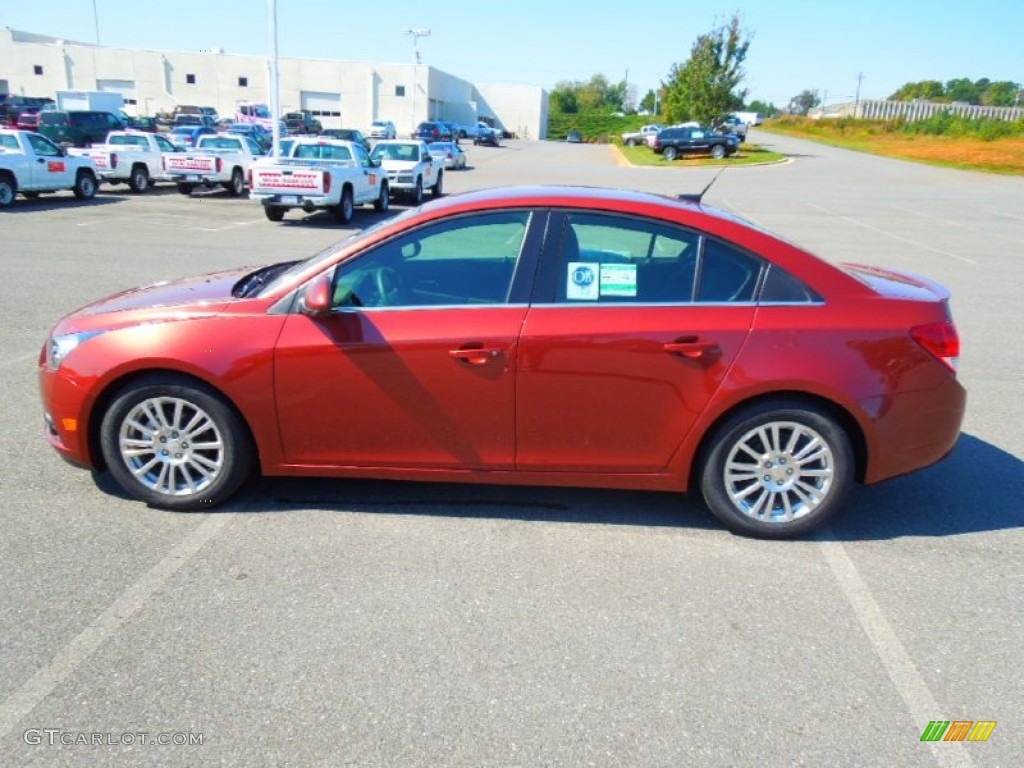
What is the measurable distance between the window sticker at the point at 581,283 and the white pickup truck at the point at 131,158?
21.0 m

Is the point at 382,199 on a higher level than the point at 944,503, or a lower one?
higher

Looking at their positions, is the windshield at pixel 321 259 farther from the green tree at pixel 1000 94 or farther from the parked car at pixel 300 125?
the green tree at pixel 1000 94

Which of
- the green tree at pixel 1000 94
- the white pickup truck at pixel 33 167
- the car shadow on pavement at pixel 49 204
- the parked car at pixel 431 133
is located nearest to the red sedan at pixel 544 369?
the car shadow on pavement at pixel 49 204

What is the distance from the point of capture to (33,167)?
1827 cm

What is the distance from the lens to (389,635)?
10.2ft

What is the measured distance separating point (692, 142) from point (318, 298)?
4522 centimetres

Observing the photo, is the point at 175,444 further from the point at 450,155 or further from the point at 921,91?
the point at 921,91

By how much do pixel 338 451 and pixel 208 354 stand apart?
79 cm

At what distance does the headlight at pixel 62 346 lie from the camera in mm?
4027

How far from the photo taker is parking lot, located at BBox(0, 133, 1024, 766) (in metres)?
2.61

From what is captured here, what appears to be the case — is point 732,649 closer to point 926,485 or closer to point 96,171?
point 926,485

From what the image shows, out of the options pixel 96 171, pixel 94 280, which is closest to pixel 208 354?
pixel 94 280

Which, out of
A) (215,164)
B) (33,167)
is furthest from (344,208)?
(33,167)

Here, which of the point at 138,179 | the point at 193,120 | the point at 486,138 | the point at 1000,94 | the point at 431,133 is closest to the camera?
the point at 138,179
